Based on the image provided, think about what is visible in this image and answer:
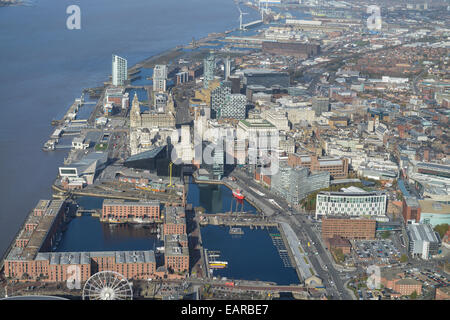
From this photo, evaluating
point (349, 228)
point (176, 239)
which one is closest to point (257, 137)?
point (349, 228)

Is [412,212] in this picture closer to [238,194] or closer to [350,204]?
[350,204]

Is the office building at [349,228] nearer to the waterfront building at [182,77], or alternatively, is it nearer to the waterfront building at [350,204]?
the waterfront building at [350,204]

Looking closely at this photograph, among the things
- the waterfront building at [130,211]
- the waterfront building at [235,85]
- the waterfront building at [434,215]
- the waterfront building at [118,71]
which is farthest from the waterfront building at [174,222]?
the waterfront building at [118,71]
